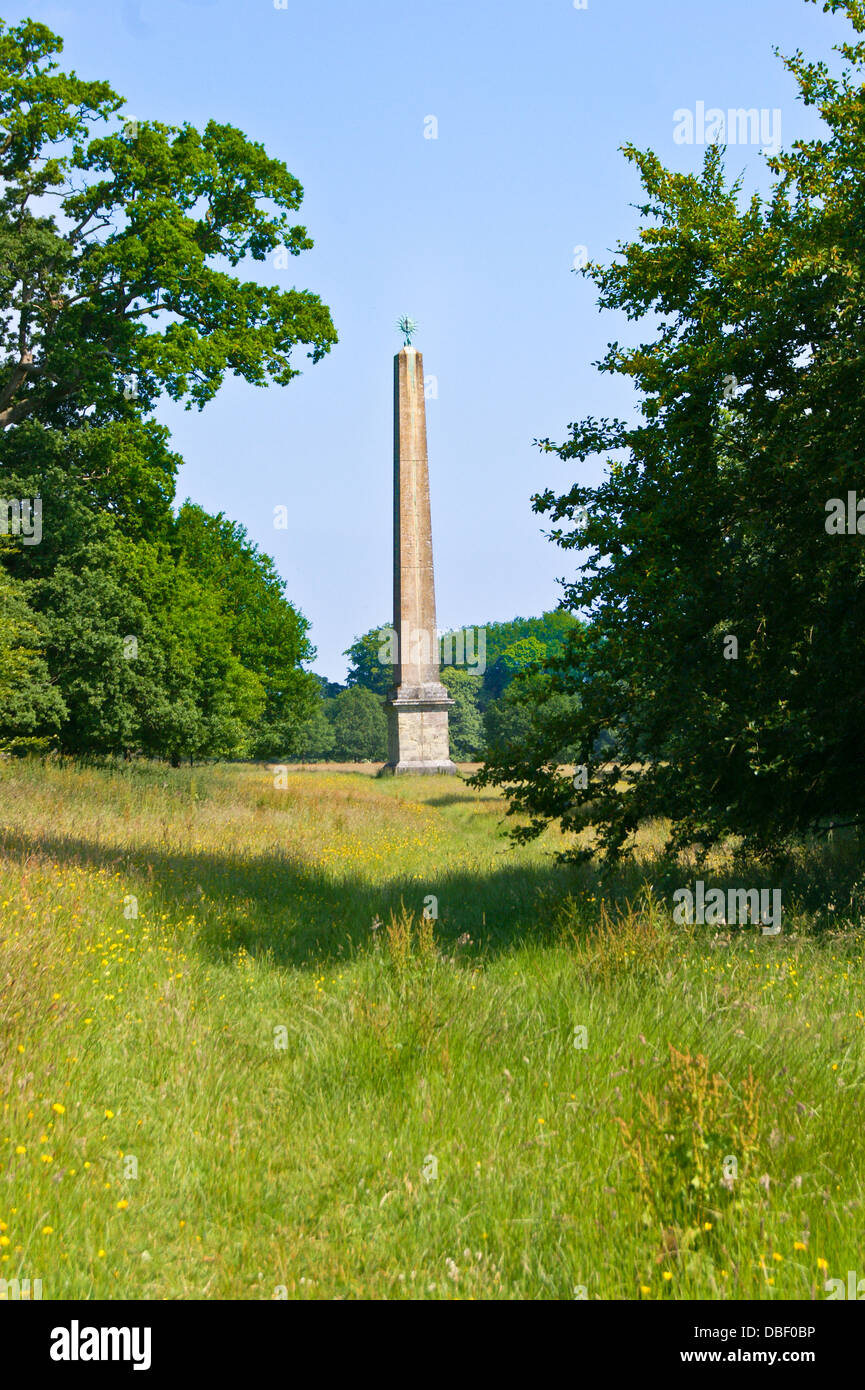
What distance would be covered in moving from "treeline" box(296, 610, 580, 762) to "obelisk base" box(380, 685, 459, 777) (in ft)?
82.8

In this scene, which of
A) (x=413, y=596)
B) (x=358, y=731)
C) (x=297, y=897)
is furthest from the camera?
(x=358, y=731)

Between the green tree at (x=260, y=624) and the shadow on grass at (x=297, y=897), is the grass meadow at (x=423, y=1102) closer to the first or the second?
the shadow on grass at (x=297, y=897)

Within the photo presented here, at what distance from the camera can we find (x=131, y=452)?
67.4 feet

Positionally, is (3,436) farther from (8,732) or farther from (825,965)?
(825,965)

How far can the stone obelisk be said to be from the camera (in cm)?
3381

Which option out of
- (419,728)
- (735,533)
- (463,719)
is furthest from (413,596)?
(463,719)

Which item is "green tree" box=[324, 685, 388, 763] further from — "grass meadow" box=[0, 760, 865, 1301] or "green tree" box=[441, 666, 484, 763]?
"grass meadow" box=[0, 760, 865, 1301]

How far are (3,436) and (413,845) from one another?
1291 centimetres

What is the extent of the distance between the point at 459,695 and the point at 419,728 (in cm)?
6347

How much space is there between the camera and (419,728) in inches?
1444

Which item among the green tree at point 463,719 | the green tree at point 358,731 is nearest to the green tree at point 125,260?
the green tree at point 463,719

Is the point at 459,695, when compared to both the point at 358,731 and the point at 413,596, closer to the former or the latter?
the point at 358,731

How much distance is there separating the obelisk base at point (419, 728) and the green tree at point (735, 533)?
25.9 m
